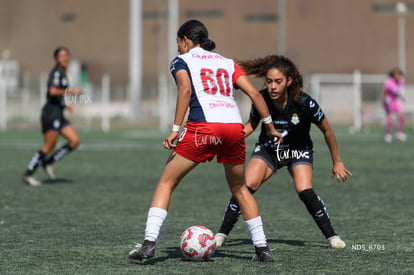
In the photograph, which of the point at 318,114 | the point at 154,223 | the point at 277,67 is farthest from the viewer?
the point at 318,114

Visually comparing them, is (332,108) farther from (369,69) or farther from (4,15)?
(4,15)

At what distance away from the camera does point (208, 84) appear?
6.89 meters

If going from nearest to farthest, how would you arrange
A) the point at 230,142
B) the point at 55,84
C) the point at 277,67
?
the point at 230,142 → the point at 277,67 → the point at 55,84

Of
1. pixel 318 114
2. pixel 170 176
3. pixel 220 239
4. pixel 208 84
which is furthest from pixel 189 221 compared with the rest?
pixel 208 84

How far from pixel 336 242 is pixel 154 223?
189cm

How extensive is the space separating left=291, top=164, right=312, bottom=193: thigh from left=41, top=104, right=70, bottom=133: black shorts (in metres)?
6.63

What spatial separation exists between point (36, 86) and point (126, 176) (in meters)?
45.7

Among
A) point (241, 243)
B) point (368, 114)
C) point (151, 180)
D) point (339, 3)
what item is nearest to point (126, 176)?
point (151, 180)

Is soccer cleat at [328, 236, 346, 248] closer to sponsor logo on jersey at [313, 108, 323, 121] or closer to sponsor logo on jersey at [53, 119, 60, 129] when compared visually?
sponsor logo on jersey at [313, 108, 323, 121]

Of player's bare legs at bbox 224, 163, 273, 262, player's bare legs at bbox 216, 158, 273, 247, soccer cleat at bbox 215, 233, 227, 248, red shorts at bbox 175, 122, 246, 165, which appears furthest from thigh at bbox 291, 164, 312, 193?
red shorts at bbox 175, 122, 246, 165

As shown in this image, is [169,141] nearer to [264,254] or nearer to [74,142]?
[264,254]

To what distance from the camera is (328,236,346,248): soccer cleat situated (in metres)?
7.85

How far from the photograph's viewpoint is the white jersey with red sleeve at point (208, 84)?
22.5ft

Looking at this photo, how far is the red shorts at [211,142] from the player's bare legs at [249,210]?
0.10 metres
